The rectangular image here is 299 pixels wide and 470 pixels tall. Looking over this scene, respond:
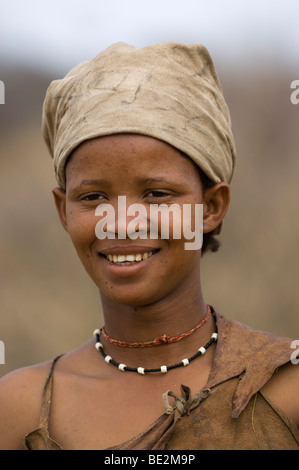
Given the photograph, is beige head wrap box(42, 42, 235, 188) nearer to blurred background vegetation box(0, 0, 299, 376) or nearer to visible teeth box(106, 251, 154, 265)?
visible teeth box(106, 251, 154, 265)

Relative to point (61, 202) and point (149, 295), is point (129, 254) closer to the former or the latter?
point (149, 295)

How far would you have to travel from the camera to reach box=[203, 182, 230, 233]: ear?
2816mm

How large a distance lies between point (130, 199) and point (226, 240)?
5.44m

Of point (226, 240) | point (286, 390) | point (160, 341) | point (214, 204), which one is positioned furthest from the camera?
point (226, 240)

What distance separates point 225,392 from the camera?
257 cm

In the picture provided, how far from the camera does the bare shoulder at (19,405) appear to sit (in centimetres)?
280

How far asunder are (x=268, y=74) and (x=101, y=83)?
21.2 feet

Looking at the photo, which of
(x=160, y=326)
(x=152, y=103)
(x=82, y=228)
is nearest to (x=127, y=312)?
(x=160, y=326)

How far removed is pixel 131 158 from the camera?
2.56m

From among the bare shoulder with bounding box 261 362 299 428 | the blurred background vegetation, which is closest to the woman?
the bare shoulder with bounding box 261 362 299 428

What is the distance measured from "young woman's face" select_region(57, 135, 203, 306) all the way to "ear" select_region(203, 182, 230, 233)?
0.09 meters

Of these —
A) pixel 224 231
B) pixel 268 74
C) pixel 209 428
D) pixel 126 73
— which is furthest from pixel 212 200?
pixel 268 74

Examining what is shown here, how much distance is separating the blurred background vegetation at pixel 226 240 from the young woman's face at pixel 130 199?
4477 mm

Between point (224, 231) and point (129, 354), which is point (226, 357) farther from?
point (224, 231)
